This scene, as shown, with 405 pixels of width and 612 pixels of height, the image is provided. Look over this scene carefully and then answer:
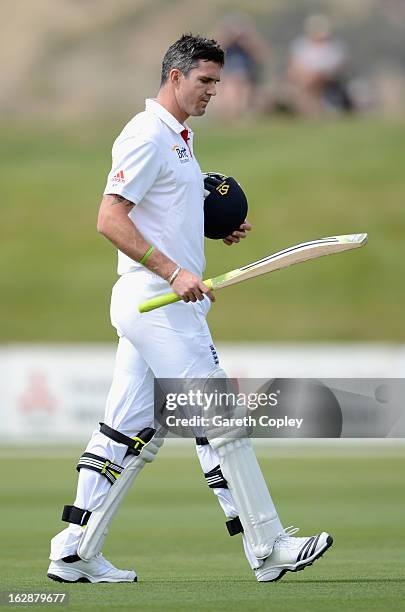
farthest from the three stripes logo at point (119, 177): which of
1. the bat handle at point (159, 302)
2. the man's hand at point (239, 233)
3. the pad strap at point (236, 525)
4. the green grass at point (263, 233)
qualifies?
the green grass at point (263, 233)

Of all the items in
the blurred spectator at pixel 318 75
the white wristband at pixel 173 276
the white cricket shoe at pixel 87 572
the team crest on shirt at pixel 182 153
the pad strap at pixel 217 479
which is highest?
the blurred spectator at pixel 318 75

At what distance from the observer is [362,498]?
11961mm

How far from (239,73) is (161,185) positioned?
1454 inches

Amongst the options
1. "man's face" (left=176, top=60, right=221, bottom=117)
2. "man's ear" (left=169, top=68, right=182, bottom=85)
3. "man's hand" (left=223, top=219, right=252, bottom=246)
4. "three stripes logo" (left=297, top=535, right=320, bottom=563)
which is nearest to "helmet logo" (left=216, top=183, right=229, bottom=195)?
"man's hand" (left=223, top=219, right=252, bottom=246)

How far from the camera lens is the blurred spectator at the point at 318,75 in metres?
42.4

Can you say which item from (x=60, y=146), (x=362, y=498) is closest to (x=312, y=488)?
(x=362, y=498)

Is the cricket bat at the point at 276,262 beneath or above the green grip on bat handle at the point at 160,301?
above

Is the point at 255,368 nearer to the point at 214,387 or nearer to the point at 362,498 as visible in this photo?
the point at 362,498

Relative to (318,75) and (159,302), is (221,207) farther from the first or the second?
(318,75)

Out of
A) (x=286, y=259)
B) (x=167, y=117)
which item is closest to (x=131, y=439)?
(x=286, y=259)

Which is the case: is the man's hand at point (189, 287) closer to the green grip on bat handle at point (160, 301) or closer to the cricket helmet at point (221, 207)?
the green grip on bat handle at point (160, 301)

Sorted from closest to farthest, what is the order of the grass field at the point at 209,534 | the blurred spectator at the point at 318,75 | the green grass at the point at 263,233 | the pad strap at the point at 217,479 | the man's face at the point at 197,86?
the grass field at the point at 209,534, the man's face at the point at 197,86, the pad strap at the point at 217,479, the green grass at the point at 263,233, the blurred spectator at the point at 318,75

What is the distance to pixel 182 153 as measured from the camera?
254 inches

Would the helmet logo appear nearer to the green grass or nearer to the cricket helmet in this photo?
the cricket helmet
